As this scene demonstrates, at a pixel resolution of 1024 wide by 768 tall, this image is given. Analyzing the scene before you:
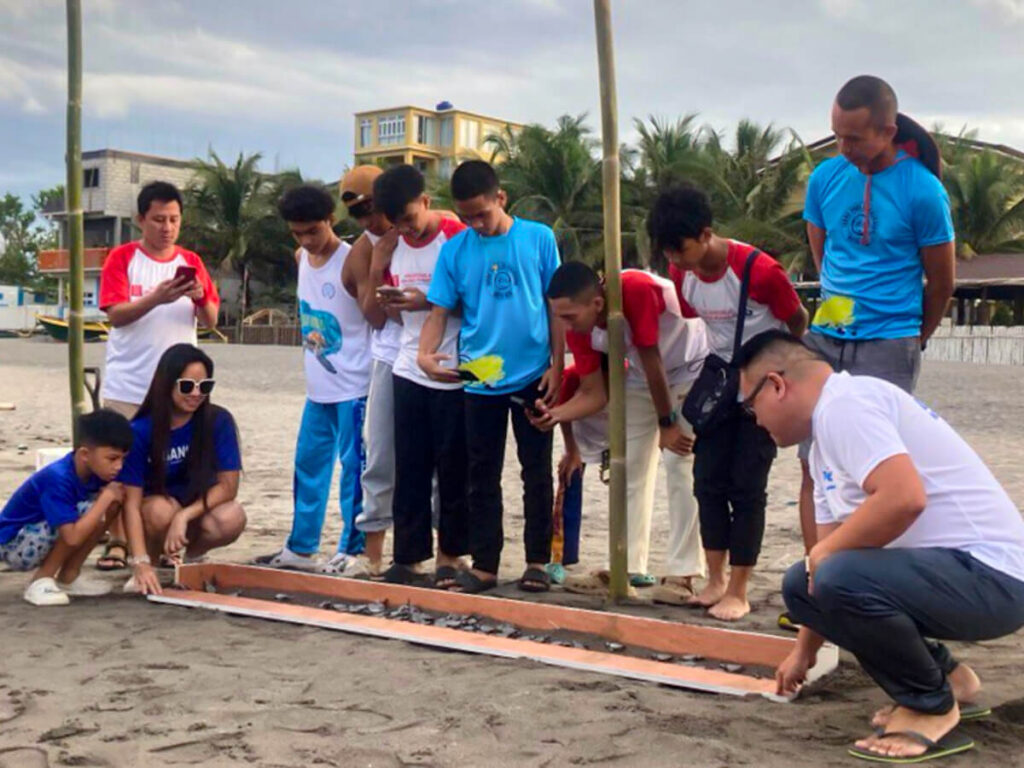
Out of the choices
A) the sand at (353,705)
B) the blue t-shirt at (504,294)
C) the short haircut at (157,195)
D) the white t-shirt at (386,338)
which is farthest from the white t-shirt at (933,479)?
the short haircut at (157,195)

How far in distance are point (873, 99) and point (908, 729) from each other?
2229 mm

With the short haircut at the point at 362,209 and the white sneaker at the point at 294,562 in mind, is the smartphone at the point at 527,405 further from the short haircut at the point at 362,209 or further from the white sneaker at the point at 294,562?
the white sneaker at the point at 294,562

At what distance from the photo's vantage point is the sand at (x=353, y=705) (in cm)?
312

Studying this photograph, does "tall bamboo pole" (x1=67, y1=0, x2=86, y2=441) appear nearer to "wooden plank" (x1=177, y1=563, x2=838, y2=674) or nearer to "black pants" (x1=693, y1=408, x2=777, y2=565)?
"wooden plank" (x1=177, y1=563, x2=838, y2=674)

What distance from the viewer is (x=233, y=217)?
162 feet

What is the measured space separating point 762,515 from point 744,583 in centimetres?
29

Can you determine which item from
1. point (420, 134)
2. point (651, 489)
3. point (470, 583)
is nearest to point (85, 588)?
point (470, 583)

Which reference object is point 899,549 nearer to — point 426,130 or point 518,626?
point 518,626

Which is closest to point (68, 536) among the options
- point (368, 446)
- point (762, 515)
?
point (368, 446)

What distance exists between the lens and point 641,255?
39062 millimetres

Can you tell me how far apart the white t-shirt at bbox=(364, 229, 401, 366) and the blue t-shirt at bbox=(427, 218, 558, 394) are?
41 cm

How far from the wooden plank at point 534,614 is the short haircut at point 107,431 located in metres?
0.66

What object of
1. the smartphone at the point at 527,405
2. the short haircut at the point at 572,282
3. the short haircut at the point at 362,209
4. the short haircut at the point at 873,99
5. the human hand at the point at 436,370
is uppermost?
the short haircut at the point at 873,99

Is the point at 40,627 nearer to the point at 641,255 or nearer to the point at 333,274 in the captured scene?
the point at 333,274
